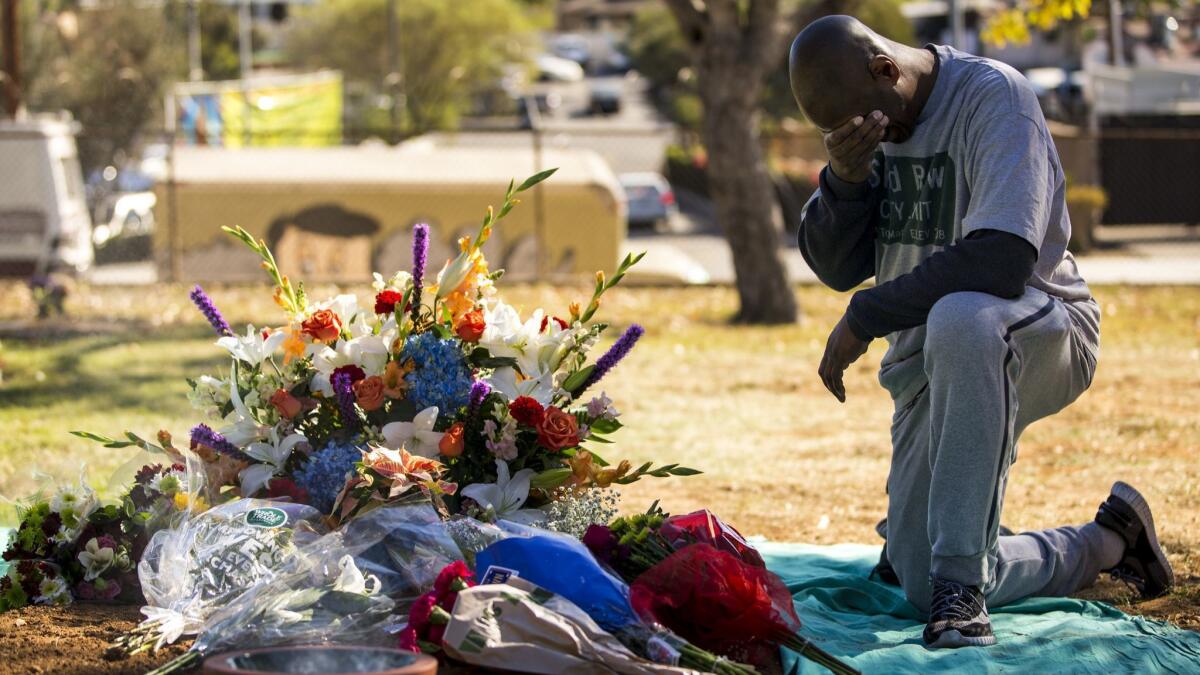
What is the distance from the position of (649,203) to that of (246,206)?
13643 mm

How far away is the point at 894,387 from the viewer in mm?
3812

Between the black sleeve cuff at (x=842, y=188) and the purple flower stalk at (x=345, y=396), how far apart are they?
134 cm

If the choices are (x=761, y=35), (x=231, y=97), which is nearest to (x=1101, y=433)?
(x=761, y=35)

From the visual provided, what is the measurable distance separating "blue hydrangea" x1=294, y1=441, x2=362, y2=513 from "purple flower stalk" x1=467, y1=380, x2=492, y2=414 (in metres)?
0.30

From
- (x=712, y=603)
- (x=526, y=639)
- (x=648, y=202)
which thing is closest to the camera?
(x=526, y=639)

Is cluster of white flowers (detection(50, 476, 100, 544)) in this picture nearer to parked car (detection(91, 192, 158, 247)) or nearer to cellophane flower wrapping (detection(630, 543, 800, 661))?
cellophane flower wrapping (detection(630, 543, 800, 661))

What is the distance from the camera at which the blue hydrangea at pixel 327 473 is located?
3.52 metres

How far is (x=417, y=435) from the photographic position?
3.53 metres

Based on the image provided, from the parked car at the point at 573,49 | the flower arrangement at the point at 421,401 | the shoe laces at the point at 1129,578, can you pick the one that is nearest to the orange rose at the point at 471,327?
the flower arrangement at the point at 421,401

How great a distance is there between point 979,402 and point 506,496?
3.76 ft

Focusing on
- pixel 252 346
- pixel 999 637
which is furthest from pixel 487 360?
pixel 999 637

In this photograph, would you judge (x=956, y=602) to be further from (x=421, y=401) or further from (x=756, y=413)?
(x=756, y=413)

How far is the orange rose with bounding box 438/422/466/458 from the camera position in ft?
11.5

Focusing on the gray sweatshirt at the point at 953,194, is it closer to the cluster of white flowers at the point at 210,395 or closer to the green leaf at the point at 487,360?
the green leaf at the point at 487,360
